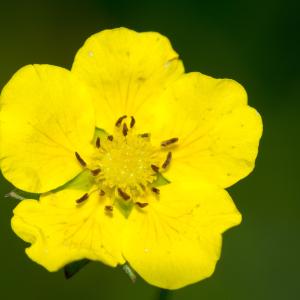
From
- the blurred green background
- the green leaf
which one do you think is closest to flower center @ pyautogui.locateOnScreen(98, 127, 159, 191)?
the green leaf

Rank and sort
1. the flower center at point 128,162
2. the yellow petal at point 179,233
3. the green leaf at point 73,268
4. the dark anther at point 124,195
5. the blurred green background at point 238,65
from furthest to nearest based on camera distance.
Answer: the blurred green background at point 238,65 < the flower center at point 128,162 < the dark anther at point 124,195 < the yellow petal at point 179,233 < the green leaf at point 73,268

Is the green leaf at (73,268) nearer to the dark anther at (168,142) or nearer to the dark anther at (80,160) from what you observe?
the dark anther at (80,160)

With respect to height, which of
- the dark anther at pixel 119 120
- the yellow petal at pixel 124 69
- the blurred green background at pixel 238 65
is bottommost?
the blurred green background at pixel 238 65

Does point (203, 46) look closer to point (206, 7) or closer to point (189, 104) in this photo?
point (206, 7)

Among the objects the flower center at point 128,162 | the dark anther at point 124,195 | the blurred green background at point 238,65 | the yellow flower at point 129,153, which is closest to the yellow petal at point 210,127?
the yellow flower at point 129,153

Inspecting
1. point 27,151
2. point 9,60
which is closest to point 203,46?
point 9,60
